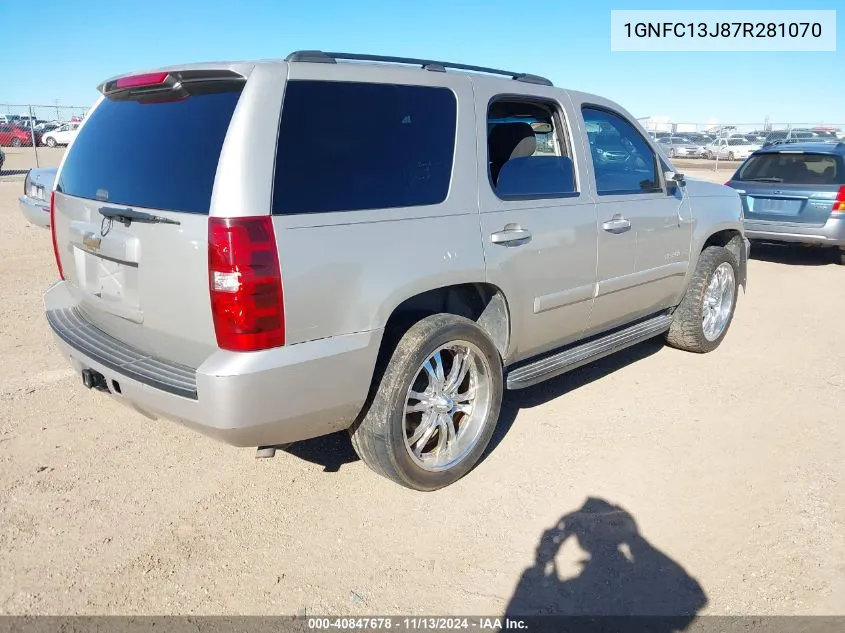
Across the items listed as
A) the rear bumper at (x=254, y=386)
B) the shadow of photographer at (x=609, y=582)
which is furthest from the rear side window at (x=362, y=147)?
the shadow of photographer at (x=609, y=582)

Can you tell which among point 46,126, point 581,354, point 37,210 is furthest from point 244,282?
point 46,126

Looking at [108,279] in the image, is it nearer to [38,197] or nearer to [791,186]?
[38,197]

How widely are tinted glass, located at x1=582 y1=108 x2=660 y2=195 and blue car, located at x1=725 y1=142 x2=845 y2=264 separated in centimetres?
533

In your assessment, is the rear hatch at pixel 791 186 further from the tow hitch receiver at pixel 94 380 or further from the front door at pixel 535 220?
the tow hitch receiver at pixel 94 380

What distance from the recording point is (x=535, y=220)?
3.65 m

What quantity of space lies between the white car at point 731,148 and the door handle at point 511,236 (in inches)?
1400

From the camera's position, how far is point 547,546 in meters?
2.98

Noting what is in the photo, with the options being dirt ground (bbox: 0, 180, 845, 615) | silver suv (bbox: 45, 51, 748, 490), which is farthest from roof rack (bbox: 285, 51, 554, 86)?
dirt ground (bbox: 0, 180, 845, 615)

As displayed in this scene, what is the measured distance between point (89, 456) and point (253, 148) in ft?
6.82

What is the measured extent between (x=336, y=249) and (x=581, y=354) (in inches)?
79.5

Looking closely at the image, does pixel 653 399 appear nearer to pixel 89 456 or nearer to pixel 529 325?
pixel 529 325

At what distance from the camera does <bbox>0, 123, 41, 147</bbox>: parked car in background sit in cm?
3080

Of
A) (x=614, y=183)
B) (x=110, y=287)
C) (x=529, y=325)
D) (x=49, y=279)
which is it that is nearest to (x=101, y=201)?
(x=110, y=287)

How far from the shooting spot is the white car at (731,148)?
1395 inches
